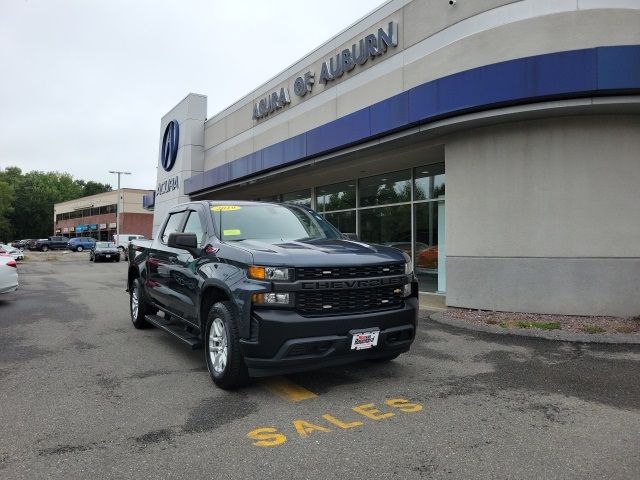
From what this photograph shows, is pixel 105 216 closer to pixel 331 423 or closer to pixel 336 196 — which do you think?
pixel 336 196

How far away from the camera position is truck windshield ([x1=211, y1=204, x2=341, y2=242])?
554 centimetres

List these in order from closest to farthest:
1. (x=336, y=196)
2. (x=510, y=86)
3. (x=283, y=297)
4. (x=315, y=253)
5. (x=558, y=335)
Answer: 1. (x=283, y=297)
2. (x=315, y=253)
3. (x=558, y=335)
4. (x=510, y=86)
5. (x=336, y=196)

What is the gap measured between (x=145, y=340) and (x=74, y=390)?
2.30 metres

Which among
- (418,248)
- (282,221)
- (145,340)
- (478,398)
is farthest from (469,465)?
(418,248)

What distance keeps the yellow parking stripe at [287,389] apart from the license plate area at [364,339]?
0.66 m

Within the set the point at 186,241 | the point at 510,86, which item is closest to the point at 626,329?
the point at 510,86

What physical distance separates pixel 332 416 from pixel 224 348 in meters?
1.29

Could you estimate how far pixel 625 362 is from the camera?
5.89 meters

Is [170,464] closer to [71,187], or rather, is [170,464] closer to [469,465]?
[469,465]

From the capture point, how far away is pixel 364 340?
14.9 feet

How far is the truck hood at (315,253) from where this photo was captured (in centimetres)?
449

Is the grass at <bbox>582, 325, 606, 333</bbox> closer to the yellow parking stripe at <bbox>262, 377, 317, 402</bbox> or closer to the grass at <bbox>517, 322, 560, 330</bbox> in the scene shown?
the grass at <bbox>517, 322, 560, 330</bbox>

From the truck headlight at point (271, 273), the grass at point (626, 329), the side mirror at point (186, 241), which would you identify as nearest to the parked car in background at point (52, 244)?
A: the side mirror at point (186, 241)

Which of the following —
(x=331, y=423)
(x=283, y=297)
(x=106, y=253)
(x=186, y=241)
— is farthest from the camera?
(x=106, y=253)
